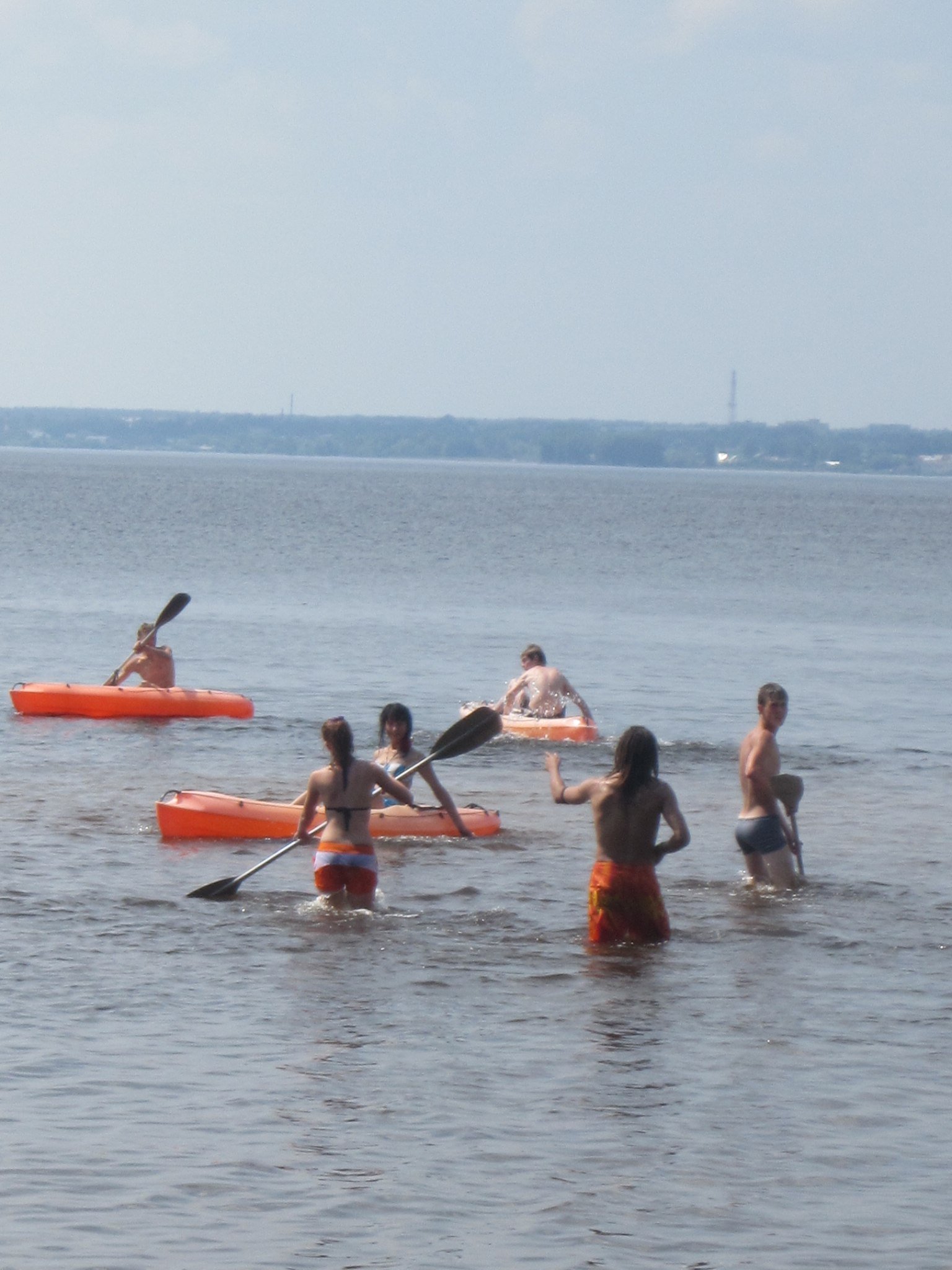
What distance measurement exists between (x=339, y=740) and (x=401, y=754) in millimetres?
2145

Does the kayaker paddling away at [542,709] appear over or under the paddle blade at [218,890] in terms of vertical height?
over

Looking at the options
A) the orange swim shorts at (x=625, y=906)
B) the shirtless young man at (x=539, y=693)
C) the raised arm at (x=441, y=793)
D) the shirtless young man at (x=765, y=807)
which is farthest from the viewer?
the shirtless young man at (x=539, y=693)

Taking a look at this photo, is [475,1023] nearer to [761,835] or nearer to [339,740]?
[339,740]

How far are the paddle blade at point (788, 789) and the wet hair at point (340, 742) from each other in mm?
2616

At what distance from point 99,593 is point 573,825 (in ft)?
92.4

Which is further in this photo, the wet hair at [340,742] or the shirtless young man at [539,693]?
the shirtless young man at [539,693]

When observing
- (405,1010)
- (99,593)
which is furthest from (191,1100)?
(99,593)

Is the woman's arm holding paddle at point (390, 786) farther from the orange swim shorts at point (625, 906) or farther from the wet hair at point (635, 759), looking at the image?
the wet hair at point (635, 759)

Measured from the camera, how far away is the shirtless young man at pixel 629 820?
33.3ft

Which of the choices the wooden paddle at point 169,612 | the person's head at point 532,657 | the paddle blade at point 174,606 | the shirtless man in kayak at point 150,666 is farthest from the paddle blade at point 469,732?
the shirtless man in kayak at point 150,666

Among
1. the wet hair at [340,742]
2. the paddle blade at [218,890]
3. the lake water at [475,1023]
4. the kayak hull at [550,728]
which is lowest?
the lake water at [475,1023]

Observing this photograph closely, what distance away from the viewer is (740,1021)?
9.72 meters

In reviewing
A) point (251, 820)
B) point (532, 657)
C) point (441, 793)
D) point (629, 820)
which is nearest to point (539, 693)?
point (532, 657)

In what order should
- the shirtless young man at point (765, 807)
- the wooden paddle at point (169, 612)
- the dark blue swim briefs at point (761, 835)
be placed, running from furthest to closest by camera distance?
1. the wooden paddle at point (169, 612)
2. the dark blue swim briefs at point (761, 835)
3. the shirtless young man at point (765, 807)
